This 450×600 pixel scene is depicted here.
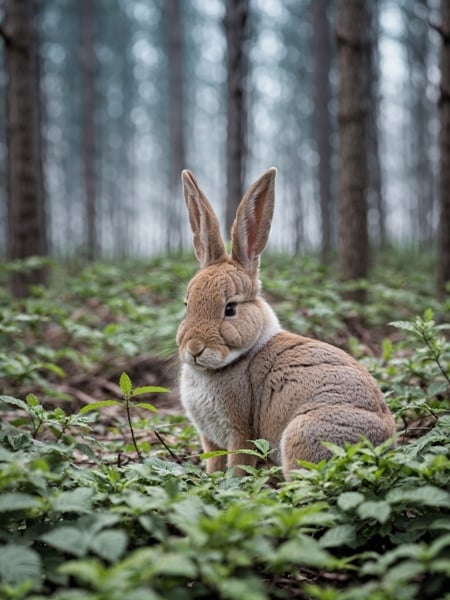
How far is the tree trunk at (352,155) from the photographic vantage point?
7773mm

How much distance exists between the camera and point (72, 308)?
6.63 meters

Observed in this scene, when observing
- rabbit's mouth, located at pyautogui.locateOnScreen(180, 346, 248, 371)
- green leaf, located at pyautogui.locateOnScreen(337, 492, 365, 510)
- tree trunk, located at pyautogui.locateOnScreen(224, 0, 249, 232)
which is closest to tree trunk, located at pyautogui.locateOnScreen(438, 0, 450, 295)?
tree trunk, located at pyautogui.locateOnScreen(224, 0, 249, 232)

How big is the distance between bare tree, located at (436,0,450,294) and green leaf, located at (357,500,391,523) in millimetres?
5858

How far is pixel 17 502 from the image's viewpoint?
2.04 metres

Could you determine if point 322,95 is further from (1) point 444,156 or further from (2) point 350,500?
(2) point 350,500

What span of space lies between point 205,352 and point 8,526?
129 centimetres

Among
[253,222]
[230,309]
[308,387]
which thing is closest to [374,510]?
[308,387]

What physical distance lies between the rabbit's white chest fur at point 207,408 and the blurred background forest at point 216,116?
473cm

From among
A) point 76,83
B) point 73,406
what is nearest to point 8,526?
point 73,406

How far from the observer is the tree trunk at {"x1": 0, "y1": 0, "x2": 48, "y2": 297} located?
311 inches

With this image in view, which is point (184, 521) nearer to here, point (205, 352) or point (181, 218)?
point (205, 352)

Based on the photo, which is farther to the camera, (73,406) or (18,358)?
(73,406)

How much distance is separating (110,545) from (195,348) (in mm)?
1477

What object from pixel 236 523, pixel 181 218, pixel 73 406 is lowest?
pixel 73 406
